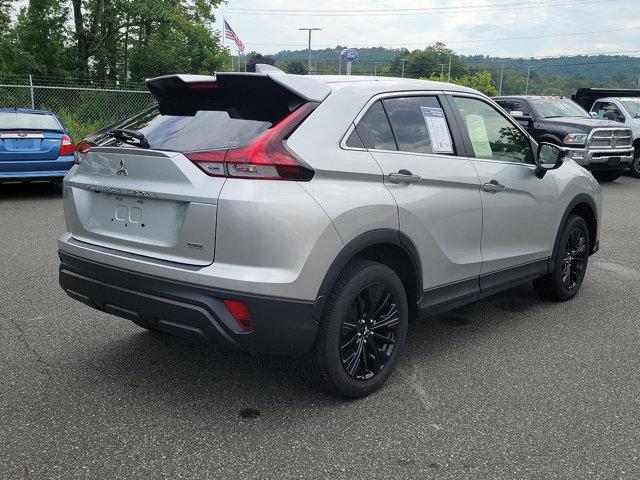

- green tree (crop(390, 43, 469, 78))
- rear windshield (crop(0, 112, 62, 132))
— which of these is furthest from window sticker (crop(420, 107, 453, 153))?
green tree (crop(390, 43, 469, 78))

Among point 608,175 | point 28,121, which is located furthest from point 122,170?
point 608,175

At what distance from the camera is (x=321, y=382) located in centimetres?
324

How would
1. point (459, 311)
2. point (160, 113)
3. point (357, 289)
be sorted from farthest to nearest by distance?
point (459, 311) → point (160, 113) → point (357, 289)

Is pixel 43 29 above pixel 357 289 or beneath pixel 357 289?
above

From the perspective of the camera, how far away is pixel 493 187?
4.12 meters

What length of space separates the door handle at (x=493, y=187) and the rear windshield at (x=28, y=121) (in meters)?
8.33

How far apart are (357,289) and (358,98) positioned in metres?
1.02

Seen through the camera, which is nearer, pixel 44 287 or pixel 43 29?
pixel 44 287

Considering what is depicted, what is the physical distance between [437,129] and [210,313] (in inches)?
73.7

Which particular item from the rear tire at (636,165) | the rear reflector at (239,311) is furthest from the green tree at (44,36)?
the rear reflector at (239,311)

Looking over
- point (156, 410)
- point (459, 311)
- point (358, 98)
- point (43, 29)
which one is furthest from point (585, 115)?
point (43, 29)

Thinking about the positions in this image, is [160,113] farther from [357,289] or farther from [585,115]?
[585,115]

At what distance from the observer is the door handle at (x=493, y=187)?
406 centimetres

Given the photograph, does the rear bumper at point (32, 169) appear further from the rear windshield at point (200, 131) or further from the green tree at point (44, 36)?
the green tree at point (44, 36)
